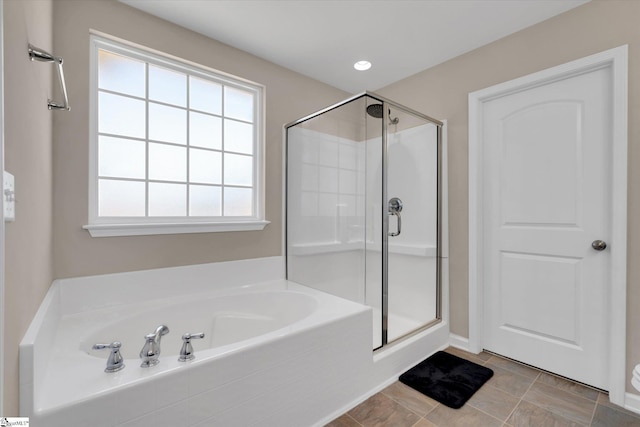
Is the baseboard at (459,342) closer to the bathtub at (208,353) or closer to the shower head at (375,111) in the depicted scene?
the bathtub at (208,353)

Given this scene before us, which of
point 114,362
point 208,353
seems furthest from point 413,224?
point 114,362

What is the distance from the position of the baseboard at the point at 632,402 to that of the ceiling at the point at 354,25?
2322 millimetres

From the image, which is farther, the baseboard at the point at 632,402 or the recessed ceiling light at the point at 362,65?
the recessed ceiling light at the point at 362,65

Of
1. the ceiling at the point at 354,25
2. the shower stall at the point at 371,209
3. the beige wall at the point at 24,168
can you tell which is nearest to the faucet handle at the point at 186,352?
the beige wall at the point at 24,168

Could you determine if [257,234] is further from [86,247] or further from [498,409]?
[498,409]

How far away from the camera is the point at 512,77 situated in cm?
213

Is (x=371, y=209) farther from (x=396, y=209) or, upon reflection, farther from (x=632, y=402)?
(x=632, y=402)

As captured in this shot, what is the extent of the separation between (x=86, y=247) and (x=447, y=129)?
2.73 meters

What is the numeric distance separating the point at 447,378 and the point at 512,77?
216 centimetres

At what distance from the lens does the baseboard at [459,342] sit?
7.71ft

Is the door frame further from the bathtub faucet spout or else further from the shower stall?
the bathtub faucet spout

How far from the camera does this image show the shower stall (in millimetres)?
2004

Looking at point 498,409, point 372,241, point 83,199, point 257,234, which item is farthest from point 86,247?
point 498,409

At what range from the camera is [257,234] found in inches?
95.9
